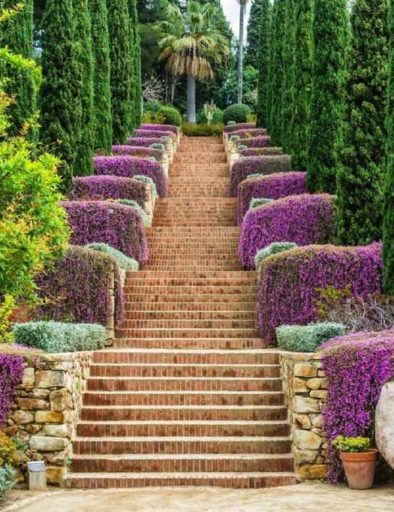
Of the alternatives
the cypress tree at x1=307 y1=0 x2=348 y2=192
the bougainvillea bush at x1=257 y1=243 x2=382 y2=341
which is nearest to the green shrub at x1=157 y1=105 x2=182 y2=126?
the cypress tree at x1=307 y1=0 x2=348 y2=192

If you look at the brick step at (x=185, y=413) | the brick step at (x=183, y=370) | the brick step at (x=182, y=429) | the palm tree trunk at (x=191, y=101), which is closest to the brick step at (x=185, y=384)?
the brick step at (x=183, y=370)

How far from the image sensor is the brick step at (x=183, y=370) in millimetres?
12844

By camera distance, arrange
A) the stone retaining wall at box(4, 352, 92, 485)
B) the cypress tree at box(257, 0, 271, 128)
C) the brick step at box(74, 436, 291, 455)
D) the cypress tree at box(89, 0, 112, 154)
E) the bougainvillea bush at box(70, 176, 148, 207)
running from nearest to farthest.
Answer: the stone retaining wall at box(4, 352, 92, 485), the brick step at box(74, 436, 291, 455), the bougainvillea bush at box(70, 176, 148, 207), the cypress tree at box(89, 0, 112, 154), the cypress tree at box(257, 0, 271, 128)

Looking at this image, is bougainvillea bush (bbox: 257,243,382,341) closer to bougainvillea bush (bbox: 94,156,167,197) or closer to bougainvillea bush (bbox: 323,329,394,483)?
bougainvillea bush (bbox: 323,329,394,483)

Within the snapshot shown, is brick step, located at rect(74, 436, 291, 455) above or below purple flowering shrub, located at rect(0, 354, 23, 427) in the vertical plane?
below

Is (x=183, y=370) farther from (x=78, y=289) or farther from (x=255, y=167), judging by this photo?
(x=255, y=167)

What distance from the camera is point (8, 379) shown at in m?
10.7

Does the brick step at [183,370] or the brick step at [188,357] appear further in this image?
the brick step at [188,357]

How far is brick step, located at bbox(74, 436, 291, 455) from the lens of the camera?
37.2 feet

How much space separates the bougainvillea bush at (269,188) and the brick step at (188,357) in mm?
9198

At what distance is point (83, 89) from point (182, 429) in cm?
1570

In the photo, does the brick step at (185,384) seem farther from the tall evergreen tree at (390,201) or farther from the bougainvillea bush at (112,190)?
the bougainvillea bush at (112,190)

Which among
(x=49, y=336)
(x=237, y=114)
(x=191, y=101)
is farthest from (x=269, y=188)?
(x=191, y=101)

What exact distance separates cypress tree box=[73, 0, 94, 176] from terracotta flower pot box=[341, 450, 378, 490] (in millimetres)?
15651
